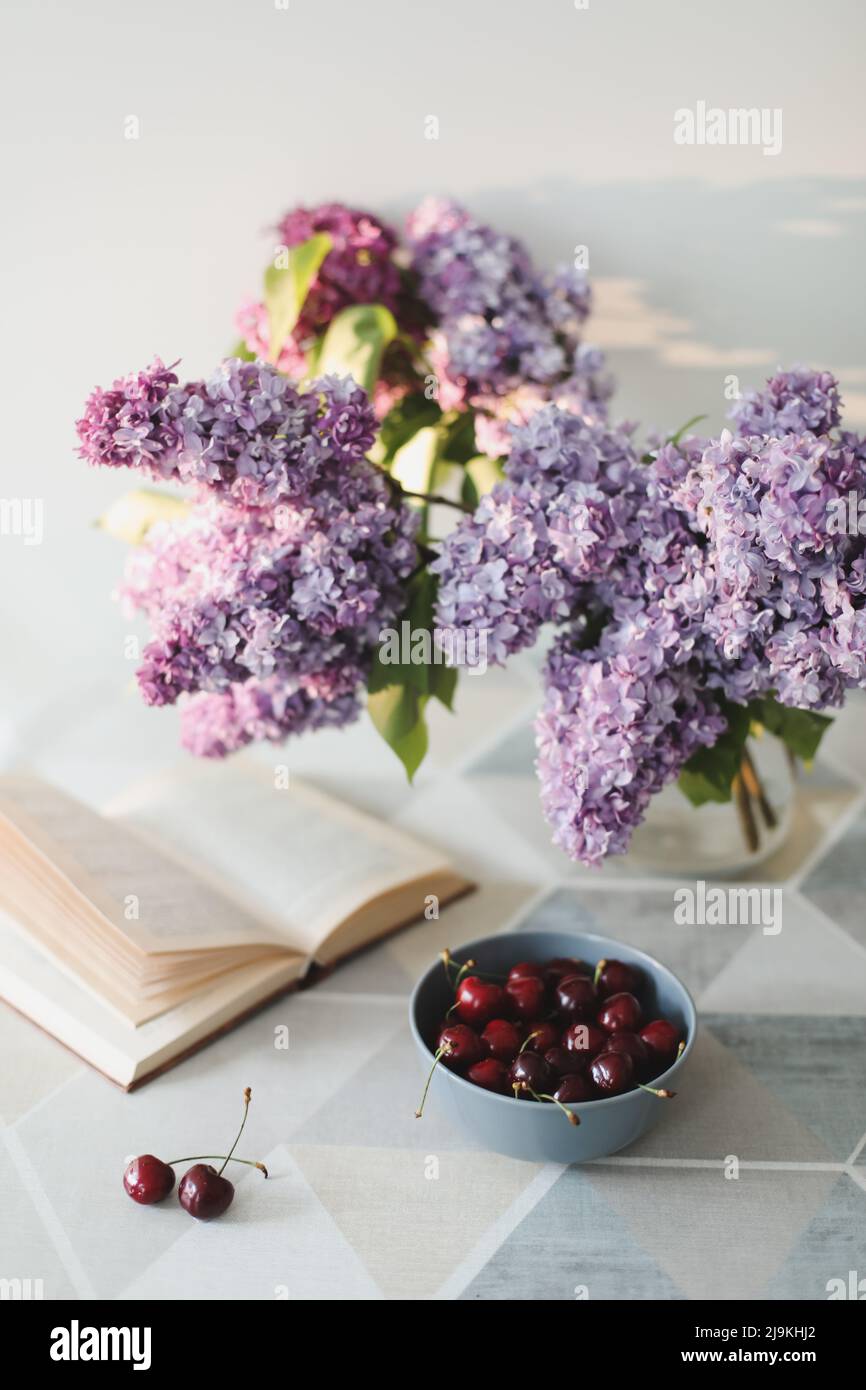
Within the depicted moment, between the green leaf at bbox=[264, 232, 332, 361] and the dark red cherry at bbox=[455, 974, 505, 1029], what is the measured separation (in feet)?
2.19

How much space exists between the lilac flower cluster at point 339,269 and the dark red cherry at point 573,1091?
31.0 inches

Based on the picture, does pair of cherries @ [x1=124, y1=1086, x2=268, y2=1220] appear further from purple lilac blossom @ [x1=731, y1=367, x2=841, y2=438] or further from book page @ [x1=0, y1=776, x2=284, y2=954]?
purple lilac blossom @ [x1=731, y1=367, x2=841, y2=438]

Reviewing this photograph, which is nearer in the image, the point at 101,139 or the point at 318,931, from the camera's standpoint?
the point at 318,931

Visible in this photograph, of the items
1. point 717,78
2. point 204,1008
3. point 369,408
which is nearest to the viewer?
point 369,408

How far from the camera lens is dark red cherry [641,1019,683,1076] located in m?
0.92

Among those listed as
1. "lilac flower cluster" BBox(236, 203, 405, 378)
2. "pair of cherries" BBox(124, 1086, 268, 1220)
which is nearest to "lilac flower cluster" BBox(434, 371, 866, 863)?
"pair of cherries" BBox(124, 1086, 268, 1220)

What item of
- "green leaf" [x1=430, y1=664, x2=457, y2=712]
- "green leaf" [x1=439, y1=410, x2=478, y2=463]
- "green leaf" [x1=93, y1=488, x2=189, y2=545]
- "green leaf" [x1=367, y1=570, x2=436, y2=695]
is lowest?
"green leaf" [x1=430, y1=664, x2=457, y2=712]

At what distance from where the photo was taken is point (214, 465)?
872 mm

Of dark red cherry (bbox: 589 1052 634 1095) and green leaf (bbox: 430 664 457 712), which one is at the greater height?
green leaf (bbox: 430 664 457 712)

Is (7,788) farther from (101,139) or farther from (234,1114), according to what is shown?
(101,139)
